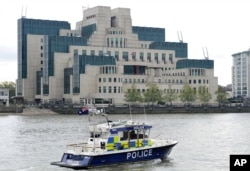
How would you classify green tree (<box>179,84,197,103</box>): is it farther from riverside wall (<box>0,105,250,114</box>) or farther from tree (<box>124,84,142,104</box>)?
tree (<box>124,84,142,104</box>)

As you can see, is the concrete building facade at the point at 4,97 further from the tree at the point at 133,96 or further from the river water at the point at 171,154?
the river water at the point at 171,154

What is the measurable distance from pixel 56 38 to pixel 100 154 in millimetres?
150972

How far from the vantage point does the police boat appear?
48106 millimetres

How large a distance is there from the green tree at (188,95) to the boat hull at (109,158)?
133m

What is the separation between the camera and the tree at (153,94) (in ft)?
594

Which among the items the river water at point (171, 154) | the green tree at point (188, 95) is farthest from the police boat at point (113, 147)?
the green tree at point (188, 95)

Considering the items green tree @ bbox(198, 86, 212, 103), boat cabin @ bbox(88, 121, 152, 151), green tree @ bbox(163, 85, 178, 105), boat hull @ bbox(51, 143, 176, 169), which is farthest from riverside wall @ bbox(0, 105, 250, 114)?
boat cabin @ bbox(88, 121, 152, 151)

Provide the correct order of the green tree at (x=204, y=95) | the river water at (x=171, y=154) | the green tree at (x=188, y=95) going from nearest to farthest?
the river water at (x=171, y=154)
the green tree at (x=188, y=95)
the green tree at (x=204, y=95)

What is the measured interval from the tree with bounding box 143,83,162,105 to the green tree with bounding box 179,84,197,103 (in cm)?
816

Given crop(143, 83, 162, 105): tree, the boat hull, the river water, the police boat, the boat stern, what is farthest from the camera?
crop(143, 83, 162, 105): tree

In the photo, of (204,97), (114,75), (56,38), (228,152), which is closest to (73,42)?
(56,38)

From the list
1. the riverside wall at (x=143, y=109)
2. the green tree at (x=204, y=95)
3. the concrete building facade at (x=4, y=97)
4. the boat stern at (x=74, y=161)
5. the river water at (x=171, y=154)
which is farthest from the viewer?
the green tree at (x=204, y=95)

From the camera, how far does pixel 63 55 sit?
641ft

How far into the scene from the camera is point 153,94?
182 meters
